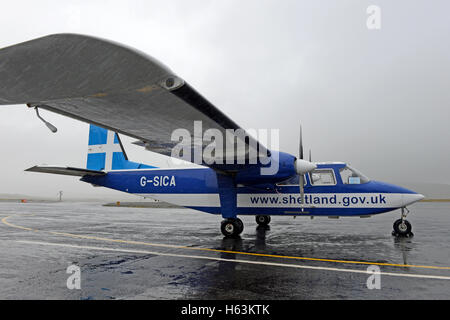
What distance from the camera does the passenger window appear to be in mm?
11367

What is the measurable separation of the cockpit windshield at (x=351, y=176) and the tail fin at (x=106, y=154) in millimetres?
9008

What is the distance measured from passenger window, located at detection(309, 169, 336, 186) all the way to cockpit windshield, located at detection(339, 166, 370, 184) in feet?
1.28

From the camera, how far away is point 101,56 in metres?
3.59

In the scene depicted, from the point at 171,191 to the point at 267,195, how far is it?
163 inches

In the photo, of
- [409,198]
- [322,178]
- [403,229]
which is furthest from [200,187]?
[409,198]

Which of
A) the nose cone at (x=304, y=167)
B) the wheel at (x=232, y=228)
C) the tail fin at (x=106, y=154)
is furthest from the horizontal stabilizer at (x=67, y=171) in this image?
the nose cone at (x=304, y=167)

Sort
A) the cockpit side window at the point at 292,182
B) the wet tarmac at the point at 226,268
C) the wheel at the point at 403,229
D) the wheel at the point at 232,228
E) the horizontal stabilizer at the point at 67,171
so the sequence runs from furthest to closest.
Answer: the horizontal stabilizer at the point at 67,171 → the cockpit side window at the point at 292,182 → the wheel at the point at 232,228 → the wheel at the point at 403,229 → the wet tarmac at the point at 226,268

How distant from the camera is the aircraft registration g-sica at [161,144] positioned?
12.2 ft

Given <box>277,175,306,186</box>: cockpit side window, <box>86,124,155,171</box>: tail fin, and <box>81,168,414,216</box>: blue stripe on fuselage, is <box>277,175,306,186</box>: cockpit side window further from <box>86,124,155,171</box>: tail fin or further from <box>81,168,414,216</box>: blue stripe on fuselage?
<box>86,124,155,171</box>: tail fin

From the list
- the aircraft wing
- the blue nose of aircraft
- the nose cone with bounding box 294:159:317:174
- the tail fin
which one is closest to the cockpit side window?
the nose cone with bounding box 294:159:317:174

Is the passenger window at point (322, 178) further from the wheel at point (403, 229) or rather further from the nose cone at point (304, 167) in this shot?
the wheel at point (403, 229)

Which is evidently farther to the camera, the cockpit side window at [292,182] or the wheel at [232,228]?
the cockpit side window at [292,182]

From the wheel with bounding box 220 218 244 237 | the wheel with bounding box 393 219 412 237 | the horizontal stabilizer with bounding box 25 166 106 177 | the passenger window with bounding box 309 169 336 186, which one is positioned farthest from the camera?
the horizontal stabilizer with bounding box 25 166 106 177

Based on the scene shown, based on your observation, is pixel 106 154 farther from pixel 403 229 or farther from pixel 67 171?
pixel 403 229
